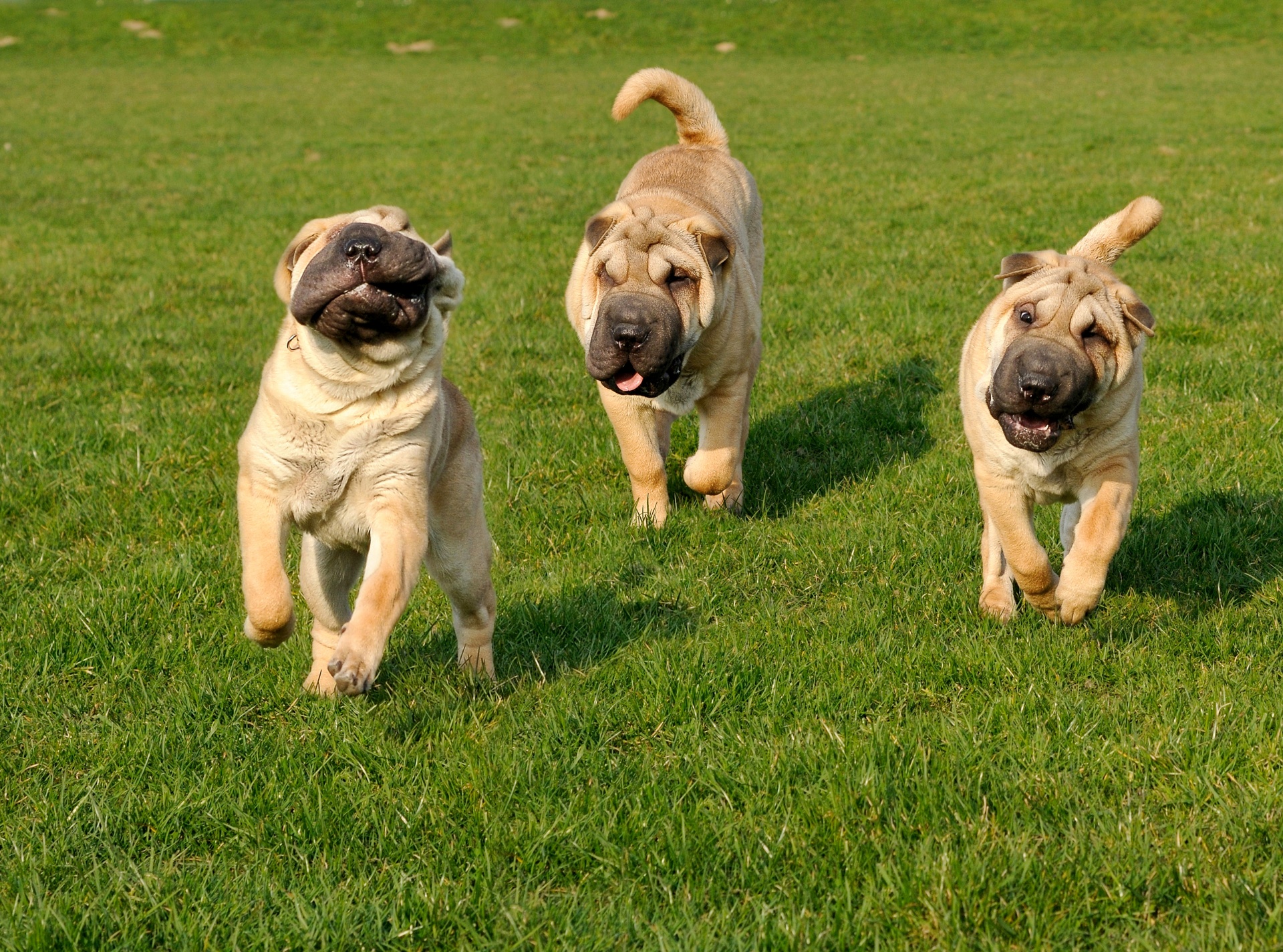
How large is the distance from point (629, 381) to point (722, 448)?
0.70 meters

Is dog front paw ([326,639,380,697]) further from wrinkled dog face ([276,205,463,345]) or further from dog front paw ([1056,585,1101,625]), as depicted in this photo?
dog front paw ([1056,585,1101,625])

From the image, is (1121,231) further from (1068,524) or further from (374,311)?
(374,311)

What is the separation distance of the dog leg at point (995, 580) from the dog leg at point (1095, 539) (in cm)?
25

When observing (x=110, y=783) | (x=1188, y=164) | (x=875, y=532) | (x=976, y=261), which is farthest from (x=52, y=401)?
(x=1188, y=164)

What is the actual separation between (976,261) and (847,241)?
1.59m

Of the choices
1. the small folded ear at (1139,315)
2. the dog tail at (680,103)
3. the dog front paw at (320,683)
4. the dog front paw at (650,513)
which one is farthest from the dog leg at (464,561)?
the dog tail at (680,103)

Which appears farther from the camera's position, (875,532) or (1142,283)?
(1142,283)

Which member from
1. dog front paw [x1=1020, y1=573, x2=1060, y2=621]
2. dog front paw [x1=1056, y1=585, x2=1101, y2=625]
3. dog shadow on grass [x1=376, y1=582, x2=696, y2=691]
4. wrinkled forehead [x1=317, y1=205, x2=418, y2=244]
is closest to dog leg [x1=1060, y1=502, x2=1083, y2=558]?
dog front paw [x1=1020, y1=573, x2=1060, y2=621]

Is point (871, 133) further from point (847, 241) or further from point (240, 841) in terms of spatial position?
point (240, 841)

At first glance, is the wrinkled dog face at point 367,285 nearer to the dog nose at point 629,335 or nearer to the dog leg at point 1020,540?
the dog nose at point 629,335

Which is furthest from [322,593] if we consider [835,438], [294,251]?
[835,438]

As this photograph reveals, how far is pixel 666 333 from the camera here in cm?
559

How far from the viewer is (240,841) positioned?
339cm

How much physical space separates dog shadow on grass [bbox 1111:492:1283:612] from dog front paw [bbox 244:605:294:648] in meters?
3.25
